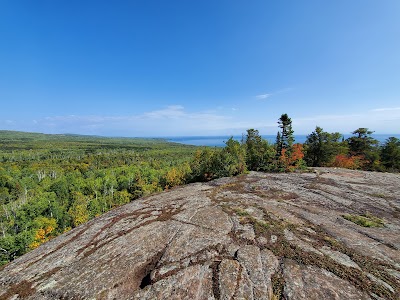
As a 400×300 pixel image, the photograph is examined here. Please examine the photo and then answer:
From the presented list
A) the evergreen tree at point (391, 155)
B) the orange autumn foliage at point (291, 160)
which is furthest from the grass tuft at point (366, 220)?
the evergreen tree at point (391, 155)

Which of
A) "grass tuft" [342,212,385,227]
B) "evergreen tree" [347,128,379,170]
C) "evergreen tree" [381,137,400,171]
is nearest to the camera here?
"grass tuft" [342,212,385,227]

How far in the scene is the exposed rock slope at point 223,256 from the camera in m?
5.64

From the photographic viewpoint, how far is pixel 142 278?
652 centimetres

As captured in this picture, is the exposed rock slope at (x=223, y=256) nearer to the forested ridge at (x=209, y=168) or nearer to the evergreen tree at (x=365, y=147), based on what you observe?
the forested ridge at (x=209, y=168)

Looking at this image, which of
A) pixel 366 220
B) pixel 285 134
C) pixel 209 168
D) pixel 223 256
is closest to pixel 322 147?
pixel 285 134

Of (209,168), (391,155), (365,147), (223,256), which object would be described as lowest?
(209,168)

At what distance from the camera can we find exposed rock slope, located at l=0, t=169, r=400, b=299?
564 cm

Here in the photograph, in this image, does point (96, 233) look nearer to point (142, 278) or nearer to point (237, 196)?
point (142, 278)

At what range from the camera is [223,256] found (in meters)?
7.04

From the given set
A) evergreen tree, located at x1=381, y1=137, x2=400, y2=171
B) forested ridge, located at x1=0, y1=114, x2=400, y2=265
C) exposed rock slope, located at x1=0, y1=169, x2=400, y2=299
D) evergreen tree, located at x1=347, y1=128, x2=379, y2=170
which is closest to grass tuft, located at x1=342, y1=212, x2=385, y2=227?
exposed rock slope, located at x1=0, y1=169, x2=400, y2=299

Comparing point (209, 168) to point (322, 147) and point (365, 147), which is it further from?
point (365, 147)

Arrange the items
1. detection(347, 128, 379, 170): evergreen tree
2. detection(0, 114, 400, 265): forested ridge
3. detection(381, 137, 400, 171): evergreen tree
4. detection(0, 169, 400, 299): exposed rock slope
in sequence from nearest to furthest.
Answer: detection(0, 169, 400, 299): exposed rock slope < detection(0, 114, 400, 265): forested ridge < detection(381, 137, 400, 171): evergreen tree < detection(347, 128, 379, 170): evergreen tree

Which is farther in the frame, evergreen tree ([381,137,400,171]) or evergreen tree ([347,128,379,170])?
evergreen tree ([347,128,379,170])

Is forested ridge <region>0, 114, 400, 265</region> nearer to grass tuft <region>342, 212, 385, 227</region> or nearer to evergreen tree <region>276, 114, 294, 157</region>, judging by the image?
evergreen tree <region>276, 114, 294, 157</region>
